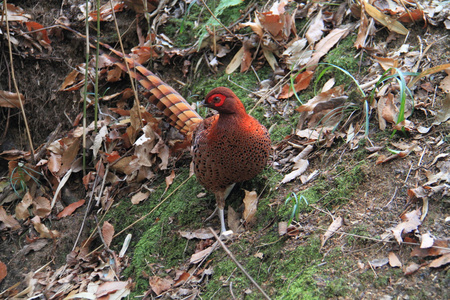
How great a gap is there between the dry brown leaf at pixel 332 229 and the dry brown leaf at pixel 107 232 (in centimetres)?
197

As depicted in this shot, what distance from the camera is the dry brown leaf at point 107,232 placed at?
368 cm

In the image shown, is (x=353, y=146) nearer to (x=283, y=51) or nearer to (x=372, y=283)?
(x=372, y=283)

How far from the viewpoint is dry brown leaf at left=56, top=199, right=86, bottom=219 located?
4.11 metres

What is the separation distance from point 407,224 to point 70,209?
3.11 m

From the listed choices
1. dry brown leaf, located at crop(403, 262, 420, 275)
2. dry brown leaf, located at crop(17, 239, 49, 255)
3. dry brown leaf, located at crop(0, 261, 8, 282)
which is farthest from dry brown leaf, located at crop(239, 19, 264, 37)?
dry brown leaf, located at crop(0, 261, 8, 282)

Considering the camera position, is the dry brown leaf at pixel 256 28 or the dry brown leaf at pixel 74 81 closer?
the dry brown leaf at pixel 256 28

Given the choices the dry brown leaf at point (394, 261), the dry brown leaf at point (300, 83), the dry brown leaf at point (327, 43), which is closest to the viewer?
the dry brown leaf at point (394, 261)

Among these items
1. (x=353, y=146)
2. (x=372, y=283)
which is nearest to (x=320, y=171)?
(x=353, y=146)

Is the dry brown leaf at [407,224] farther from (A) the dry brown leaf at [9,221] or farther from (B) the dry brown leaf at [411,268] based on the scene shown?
(A) the dry brown leaf at [9,221]

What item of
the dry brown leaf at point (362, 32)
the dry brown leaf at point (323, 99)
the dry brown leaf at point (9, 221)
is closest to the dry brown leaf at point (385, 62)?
the dry brown leaf at point (362, 32)

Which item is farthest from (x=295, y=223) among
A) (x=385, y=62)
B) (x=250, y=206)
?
(x=385, y=62)

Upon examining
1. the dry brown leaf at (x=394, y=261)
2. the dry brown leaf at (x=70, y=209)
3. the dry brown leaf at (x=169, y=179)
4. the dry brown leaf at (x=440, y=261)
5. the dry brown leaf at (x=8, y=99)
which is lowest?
the dry brown leaf at (x=70, y=209)

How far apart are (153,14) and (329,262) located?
148 inches

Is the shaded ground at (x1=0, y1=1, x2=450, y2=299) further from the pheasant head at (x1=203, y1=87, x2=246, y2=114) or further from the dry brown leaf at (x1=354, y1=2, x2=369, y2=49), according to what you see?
the pheasant head at (x1=203, y1=87, x2=246, y2=114)
